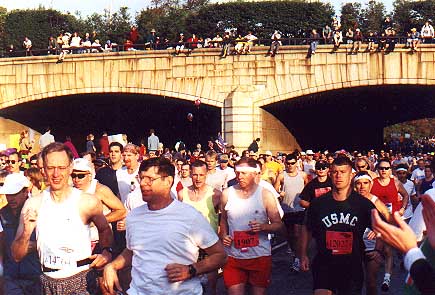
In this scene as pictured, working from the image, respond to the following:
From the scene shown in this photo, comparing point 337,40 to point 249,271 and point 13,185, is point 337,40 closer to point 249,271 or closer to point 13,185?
point 249,271

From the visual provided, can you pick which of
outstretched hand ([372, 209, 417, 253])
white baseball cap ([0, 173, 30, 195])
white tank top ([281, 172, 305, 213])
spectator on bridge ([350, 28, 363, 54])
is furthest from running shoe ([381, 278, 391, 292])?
spectator on bridge ([350, 28, 363, 54])

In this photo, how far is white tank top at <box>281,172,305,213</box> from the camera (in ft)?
45.1

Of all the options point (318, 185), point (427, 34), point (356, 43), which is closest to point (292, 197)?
point (318, 185)

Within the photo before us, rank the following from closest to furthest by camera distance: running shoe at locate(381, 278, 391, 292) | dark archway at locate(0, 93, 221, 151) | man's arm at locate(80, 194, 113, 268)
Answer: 1. man's arm at locate(80, 194, 113, 268)
2. running shoe at locate(381, 278, 391, 292)
3. dark archway at locate(0, 93, 221, 151)

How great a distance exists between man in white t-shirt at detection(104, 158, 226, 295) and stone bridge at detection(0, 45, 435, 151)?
1033 inches

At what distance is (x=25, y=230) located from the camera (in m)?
6.28

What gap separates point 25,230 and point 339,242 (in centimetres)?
305

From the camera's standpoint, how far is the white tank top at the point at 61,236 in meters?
6.16

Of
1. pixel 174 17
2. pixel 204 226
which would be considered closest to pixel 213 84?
pixel 174 17

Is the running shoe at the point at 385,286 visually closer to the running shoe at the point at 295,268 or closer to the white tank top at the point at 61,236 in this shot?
the running shoe at the point at 295,268

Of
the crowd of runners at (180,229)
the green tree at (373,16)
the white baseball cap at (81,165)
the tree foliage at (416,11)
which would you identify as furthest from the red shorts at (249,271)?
the tree foliage at (416,11)

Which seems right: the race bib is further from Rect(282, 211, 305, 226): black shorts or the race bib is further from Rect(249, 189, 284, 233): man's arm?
Rect(282, 211, 305, 226): black shorts

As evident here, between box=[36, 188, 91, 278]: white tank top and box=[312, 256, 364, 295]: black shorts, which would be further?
box=[312, 256, 364, 295]: black shorts

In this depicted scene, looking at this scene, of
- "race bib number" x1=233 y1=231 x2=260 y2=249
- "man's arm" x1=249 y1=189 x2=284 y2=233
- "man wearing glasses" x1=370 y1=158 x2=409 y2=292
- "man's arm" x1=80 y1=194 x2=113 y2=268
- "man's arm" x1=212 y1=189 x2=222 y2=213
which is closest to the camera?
"man's arm" x1=80 y1=194 x2=113 y2=268
